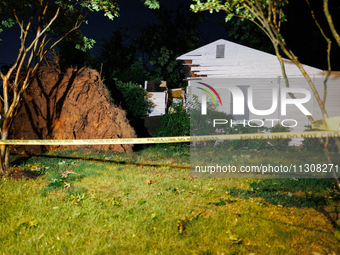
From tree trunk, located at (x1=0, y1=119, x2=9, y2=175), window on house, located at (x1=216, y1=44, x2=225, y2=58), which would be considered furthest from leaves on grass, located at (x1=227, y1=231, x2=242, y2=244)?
window on house, located at (x1=216, y1=44, x2=225, y2=58)

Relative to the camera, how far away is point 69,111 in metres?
9.76

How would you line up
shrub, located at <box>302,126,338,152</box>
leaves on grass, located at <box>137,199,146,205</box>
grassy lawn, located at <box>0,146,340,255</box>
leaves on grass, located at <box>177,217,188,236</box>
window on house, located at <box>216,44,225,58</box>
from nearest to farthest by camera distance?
grassy lawn, located at <box>0,146,340,255</box> < leaves on grass, located at <box>177,217,188,236</box> < leaves on grass, located at <box>137,199,146,205</box> < shrub, located at <box>302,126,338,152</box> < window on house, located at <box>216,44,225,58</box>

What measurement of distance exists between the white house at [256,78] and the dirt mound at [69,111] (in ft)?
16.9

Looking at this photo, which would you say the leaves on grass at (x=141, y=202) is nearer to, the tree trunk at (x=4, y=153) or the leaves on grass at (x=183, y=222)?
the leaves on grass at (x=183, y=222)

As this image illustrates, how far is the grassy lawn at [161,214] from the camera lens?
3.22 meters

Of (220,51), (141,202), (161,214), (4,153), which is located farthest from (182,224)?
(220,51)

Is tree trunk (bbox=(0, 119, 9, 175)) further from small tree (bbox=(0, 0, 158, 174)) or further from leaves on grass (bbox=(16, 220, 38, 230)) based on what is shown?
leaves on grass (bbox=(16, 220, 38, 230))

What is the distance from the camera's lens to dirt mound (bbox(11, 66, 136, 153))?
933 centimetres

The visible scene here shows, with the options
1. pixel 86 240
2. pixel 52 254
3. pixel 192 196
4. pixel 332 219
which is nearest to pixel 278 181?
pixel 332 219

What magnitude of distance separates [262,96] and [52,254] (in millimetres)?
12089

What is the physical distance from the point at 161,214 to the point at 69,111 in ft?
23.5

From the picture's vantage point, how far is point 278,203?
4.58 metres

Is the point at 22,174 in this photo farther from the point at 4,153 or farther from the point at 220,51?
the point at 220,51

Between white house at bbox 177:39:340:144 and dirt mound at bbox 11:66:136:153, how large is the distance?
16.9ft
